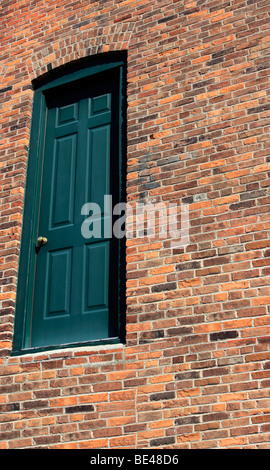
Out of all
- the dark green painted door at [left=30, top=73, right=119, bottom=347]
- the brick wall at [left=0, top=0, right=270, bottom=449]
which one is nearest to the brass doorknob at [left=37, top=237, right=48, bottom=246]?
the dark green painted door at [left=30, top=73, right=119, bottom=347]

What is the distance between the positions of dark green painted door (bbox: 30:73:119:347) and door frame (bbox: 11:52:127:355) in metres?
0.07

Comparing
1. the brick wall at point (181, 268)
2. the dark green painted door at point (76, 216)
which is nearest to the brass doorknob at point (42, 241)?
the dark green painted door at point (76, 216)

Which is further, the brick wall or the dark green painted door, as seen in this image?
the dark green painted door

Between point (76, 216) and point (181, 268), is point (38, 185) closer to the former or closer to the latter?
point (76, 216)

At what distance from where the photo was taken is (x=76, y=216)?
232 inches

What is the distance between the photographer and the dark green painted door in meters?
5.44

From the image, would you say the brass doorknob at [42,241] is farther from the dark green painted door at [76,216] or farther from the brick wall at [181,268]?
the brick wall at [181,268]

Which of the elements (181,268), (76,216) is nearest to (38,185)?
(76,216)

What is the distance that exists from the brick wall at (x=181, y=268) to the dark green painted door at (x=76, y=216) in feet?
0.97

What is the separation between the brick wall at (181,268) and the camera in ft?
14.6

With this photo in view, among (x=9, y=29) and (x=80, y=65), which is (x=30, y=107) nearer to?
(x=80, y=65)

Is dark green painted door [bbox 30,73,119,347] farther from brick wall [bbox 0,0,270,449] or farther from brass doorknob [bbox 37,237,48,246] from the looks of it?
brick wall [bbox 0,0,270,449]
